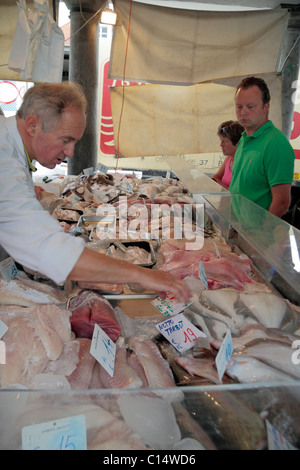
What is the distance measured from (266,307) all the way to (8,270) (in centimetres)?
143

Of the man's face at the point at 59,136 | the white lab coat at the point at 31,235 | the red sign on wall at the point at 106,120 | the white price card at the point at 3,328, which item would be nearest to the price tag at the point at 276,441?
the white lab coat at the point at 31,235

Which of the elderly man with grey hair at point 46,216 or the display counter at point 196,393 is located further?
the elderly man with grey hair at point 46,216

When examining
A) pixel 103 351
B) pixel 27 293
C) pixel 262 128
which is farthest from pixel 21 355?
pixel 262 128

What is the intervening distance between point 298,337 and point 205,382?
53 centimetres

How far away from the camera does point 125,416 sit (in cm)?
111

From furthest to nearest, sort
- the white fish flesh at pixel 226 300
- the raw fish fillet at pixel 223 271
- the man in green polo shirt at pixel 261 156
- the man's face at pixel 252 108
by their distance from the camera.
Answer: the man's face at pixel 252 108
the man in green polo shirt at pixel 261 156
the raw fish fillet at pixel 223 271
the white fish flesh at pixel 226 300

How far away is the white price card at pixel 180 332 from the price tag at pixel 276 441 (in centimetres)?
61

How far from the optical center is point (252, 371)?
1.33 meters

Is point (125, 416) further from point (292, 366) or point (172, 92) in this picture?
point (172, 92)

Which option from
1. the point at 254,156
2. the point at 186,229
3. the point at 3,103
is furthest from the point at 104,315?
the point at 3,103

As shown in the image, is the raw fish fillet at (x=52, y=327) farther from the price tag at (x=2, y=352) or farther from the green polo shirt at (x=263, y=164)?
the green polo shirt at (x=263, y=164)

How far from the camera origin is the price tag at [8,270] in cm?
191

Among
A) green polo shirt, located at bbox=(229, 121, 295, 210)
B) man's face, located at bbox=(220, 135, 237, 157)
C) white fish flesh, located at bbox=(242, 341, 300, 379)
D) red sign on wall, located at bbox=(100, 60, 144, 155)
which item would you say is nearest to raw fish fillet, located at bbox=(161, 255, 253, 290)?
white fish flesh, located at bbox=(242, 341, 300, 379)

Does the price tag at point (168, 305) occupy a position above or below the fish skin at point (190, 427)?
below
